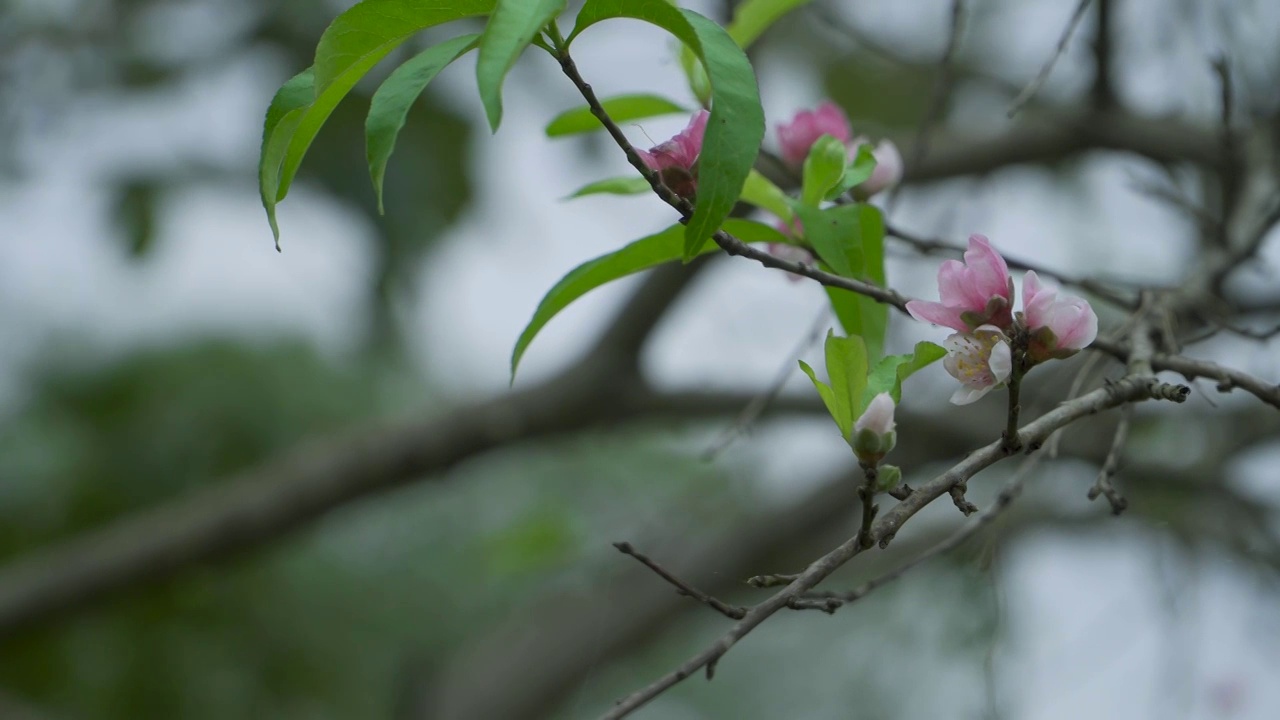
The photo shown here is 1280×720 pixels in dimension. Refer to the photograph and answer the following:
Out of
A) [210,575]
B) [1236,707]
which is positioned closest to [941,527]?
[1236,707]

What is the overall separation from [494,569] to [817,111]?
1478mm

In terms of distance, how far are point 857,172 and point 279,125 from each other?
28 cm

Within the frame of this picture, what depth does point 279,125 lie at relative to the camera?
1.45 ft

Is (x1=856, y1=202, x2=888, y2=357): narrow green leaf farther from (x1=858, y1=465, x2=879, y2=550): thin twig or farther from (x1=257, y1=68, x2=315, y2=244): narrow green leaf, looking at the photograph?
(x1=257, y1=68, x2=315, y2=244): narrow green leaf

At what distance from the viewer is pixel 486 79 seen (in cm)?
34

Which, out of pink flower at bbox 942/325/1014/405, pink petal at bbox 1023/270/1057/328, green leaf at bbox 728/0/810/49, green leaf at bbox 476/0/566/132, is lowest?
pink flower at bbox 942/325/1014/405

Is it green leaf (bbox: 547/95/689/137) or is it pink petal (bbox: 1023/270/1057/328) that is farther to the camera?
green leaf (bbox: 547/95/689/137)

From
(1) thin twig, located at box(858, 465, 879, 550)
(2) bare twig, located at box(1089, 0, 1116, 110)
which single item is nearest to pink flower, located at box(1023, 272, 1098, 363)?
(1) thin twig, located at box(858, 465, 879, 550)

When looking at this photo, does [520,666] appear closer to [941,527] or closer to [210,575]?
[210,575]

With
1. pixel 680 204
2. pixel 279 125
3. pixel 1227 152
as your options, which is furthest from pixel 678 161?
pixel 1227 152

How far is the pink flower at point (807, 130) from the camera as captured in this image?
2.08ft

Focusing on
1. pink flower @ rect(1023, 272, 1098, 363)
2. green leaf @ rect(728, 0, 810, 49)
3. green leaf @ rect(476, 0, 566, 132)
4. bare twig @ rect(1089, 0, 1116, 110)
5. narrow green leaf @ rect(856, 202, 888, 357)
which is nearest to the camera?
green leaf @ rect(476, 0, 566, 132)

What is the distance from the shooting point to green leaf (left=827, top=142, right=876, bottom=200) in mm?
527

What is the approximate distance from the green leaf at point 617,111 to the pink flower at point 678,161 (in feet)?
0.51
